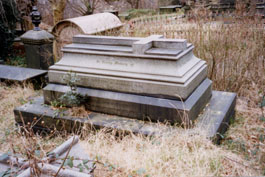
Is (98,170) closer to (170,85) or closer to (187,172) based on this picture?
(187,172)

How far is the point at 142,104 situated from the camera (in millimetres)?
4375

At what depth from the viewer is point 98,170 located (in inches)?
126

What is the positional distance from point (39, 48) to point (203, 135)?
5.84m

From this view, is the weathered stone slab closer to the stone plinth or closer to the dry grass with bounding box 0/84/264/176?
the stone plinth

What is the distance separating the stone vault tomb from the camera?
4.28 m

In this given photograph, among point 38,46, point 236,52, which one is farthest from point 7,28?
point 236,52

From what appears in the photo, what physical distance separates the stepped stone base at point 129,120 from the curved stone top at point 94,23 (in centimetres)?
327

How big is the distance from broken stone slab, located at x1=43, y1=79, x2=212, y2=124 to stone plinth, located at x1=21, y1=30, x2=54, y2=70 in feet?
10.5

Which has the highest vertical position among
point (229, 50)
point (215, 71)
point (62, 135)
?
point (229, 50)

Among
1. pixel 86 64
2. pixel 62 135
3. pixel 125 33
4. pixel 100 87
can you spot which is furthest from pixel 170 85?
pixel 125 33

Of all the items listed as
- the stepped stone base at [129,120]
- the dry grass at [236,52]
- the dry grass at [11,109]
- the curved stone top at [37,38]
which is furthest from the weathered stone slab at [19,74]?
the dry grass at [236,52]

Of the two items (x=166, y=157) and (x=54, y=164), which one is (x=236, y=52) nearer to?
(x=166, y=157)

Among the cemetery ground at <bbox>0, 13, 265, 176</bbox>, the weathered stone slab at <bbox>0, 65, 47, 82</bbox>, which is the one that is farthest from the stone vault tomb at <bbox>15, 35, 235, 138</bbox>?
the weathered stone slab at <bbox>0, 65, 47, 82</bbox>

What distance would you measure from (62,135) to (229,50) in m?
4.33
